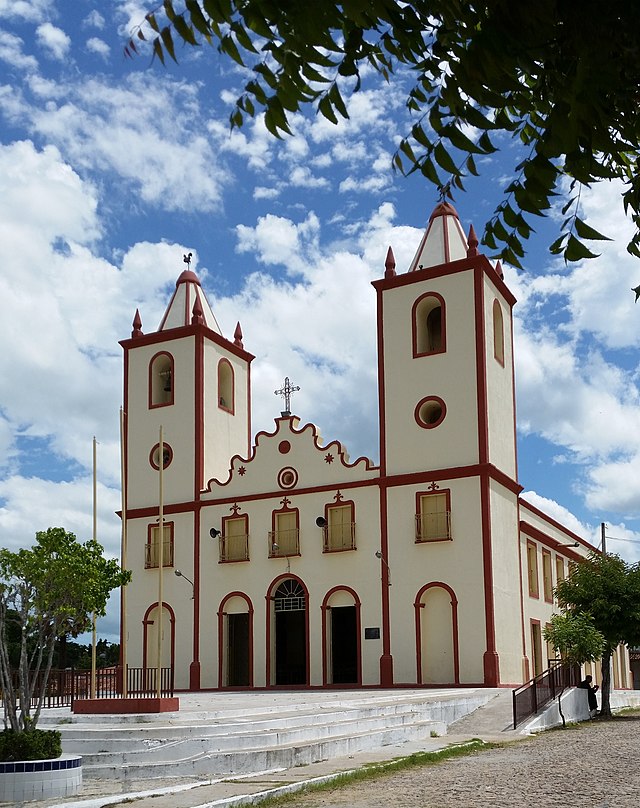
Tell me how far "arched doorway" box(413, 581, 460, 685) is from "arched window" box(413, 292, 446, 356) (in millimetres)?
6754

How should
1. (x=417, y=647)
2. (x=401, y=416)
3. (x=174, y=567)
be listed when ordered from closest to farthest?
(x=417, y=647) < (x=401, y=416) < (x=174, y=567)

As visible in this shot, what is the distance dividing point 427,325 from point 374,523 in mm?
6136

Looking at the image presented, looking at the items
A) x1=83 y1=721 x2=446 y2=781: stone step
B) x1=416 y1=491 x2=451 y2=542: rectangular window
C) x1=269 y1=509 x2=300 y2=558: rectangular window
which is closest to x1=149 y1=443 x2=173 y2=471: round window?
x1=269 y1=509 x2=300 y2=558: rectangular window

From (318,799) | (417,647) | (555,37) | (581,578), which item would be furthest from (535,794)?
(417,647)

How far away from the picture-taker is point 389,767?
12.9 m

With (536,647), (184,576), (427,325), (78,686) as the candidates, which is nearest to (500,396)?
(427,325)

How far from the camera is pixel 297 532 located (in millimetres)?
30062

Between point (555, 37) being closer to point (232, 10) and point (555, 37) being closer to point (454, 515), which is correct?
point (232, 10)

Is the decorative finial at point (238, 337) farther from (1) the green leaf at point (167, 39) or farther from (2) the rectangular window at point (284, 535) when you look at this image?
(1) the green leaf at point (167, 39)

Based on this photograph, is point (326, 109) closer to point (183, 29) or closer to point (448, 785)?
point (183, 29)

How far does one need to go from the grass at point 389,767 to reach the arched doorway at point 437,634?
32.7 ft

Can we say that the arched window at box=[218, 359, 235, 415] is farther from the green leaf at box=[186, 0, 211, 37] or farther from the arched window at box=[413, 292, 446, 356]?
the green leaf at box=[186, 0, 211, 37]

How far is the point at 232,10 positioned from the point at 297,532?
89.0ft

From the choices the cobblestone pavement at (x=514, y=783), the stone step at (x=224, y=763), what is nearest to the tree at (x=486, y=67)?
the cobblestone pavement at (x=514, y=783)
